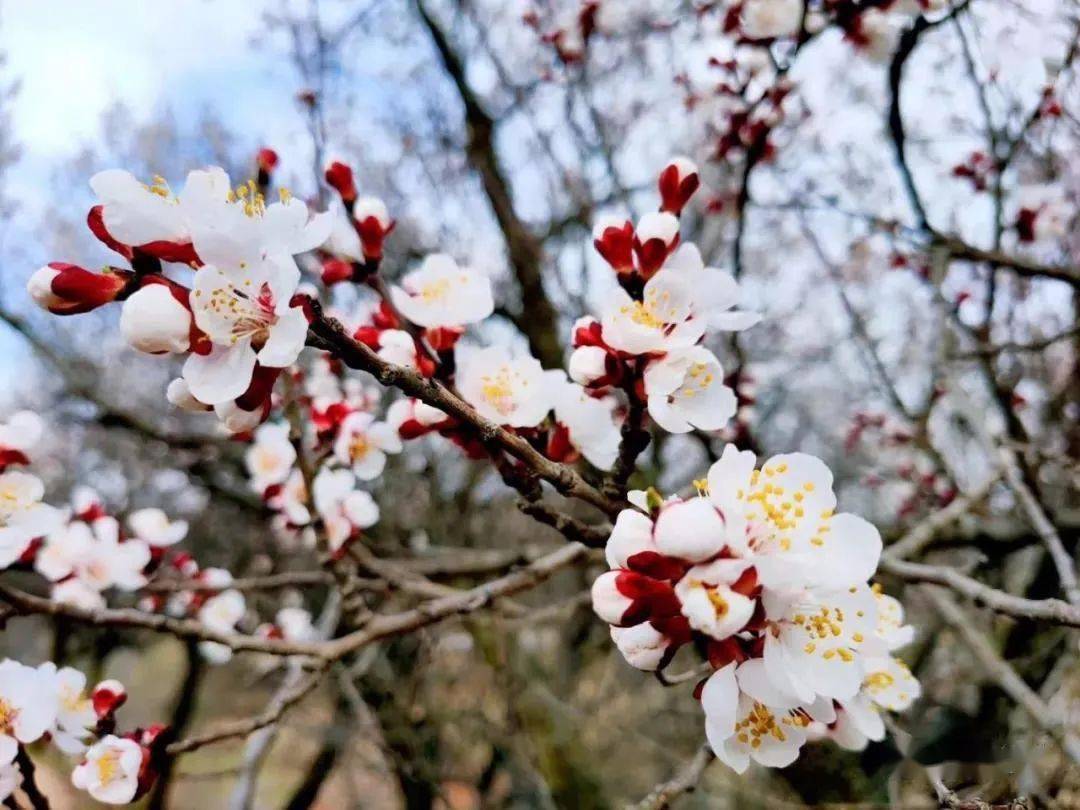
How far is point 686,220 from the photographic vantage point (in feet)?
21.3

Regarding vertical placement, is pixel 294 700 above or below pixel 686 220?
below

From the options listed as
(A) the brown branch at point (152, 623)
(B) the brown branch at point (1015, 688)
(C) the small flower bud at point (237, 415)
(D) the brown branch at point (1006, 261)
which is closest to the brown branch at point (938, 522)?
(B) the brown branch at point (1015, 688)

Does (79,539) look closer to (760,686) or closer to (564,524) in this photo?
(564,524)

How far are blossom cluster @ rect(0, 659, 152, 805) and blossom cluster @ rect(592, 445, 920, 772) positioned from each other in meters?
0.77

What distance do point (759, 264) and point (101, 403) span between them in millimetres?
7149

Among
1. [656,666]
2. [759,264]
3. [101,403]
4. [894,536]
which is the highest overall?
[759,264]

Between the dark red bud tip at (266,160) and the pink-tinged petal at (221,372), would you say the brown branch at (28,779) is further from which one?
the dark red bud tip at (266,160)

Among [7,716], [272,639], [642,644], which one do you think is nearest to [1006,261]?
[642,644]

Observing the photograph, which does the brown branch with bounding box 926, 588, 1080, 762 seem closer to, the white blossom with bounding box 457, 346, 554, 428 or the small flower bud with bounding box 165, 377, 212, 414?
the white blossom with bounding box 457, 346, 554, 428

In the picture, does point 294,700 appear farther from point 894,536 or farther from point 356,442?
point 894,536

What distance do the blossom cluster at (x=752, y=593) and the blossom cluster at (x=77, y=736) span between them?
772mm

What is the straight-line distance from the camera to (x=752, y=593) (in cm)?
72

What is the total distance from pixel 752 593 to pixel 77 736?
1120mm

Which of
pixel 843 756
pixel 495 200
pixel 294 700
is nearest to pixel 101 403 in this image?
pixel 495 200
